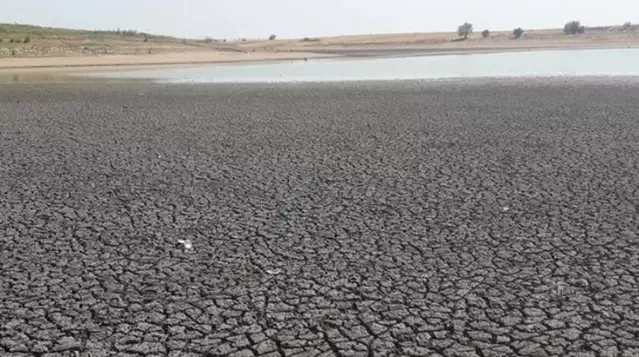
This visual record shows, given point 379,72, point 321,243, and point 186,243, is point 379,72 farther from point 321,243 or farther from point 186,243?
point 186,243

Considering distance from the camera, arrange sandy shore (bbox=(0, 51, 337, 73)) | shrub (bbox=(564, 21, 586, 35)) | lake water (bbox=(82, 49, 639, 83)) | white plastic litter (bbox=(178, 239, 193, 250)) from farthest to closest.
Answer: shrub (bbox=(564, 21, 586, 35)) < sandy shore (bbox=(0, 51, 337, 73)) < lake water (bbox=(82, 49, 639, 83)) < white plastic litter (bbox=(178, 239, 193, 250))

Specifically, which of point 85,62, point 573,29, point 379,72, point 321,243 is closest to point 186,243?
point 321,243

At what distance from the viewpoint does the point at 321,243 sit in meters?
5.98

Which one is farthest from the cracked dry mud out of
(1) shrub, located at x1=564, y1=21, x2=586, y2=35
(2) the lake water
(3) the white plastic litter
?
(1) shrub, located at x1=564, y1=21, x2=586, y2=35

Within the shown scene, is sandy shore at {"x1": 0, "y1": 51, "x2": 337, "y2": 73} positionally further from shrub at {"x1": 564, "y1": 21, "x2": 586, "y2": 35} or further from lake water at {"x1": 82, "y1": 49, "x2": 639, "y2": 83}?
shrub at {"x1": 564, "y1": 21, "x2": 586, "y2": 35}

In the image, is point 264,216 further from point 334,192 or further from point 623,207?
point 623,207

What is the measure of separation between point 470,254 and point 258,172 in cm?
450

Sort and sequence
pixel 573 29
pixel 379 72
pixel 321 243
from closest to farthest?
pixel 321 243 < pixel 379 72 < pixel 573 29

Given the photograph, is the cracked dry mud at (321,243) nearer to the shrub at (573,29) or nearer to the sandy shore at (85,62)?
the sandy shore at (85,62)

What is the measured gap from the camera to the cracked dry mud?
4.07 metres

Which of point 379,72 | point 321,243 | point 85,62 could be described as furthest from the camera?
point 85,62

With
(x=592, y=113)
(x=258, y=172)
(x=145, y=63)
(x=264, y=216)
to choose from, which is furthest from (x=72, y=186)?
(x=145, y=63)

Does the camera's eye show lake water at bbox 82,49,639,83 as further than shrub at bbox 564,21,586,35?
No

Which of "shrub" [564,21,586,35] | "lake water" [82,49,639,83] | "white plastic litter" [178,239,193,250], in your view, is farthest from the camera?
"shrub" [564,21,586,35]
